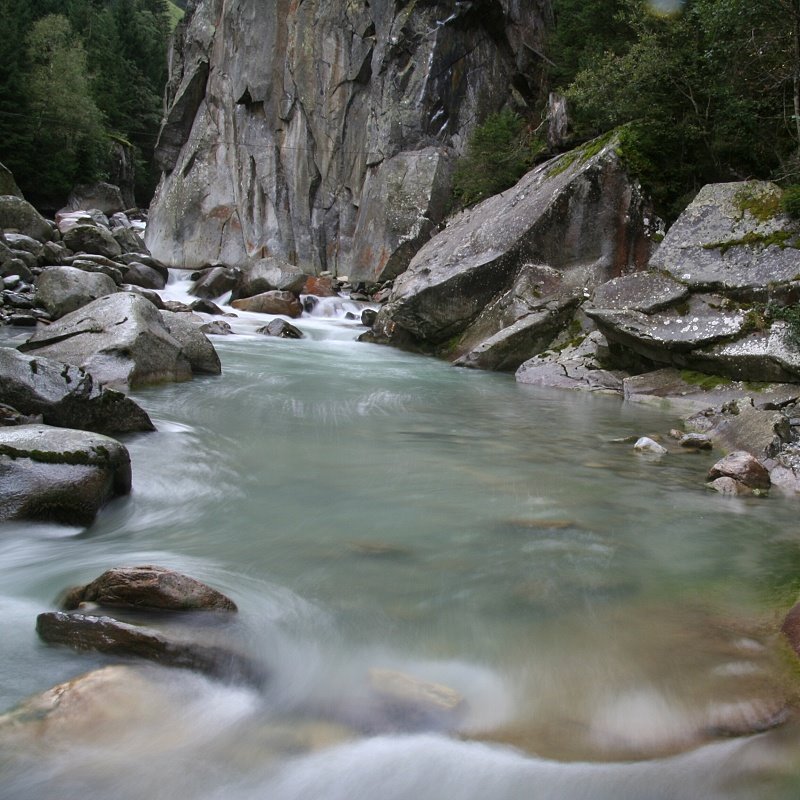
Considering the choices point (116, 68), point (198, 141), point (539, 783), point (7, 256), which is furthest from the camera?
point (116, 68)

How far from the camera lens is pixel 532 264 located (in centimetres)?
1417

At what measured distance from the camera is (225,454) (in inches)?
242

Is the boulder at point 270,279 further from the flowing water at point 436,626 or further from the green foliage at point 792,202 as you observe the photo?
the flowing water at point 436,626

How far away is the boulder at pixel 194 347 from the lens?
10.6 m

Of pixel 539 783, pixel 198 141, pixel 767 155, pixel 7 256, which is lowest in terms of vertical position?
pixel 539 783

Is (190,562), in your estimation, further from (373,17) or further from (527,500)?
(373,17)

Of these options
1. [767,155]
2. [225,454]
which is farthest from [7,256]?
[767,155]

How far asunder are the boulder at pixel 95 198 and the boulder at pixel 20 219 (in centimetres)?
1698

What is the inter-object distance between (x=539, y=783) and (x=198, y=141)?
35.2 m

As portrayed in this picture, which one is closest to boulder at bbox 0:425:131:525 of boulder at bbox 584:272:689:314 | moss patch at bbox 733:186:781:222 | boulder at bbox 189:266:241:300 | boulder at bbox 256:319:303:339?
boulder at bbox 584:272:689:314

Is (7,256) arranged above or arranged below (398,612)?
above

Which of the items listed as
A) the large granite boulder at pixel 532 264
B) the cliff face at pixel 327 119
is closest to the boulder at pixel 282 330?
the large granite boulder at pixel 532 264

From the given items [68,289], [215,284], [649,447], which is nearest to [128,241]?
[215,284]

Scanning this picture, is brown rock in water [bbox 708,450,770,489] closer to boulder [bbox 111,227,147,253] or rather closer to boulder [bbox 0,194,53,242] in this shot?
boulder [bbox 0,194,53,242]
